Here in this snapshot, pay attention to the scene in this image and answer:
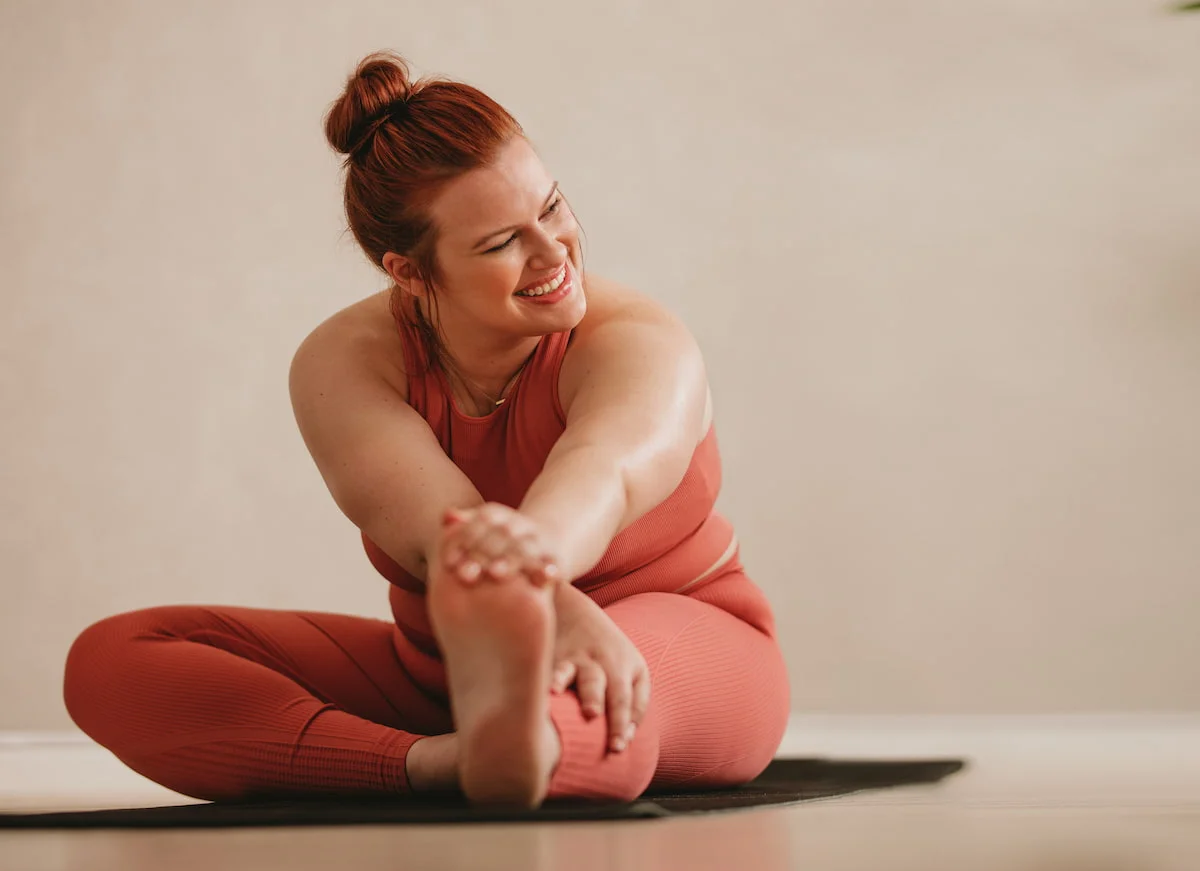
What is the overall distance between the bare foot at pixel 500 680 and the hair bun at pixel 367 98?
78cm

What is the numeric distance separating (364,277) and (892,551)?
1378 millimetres

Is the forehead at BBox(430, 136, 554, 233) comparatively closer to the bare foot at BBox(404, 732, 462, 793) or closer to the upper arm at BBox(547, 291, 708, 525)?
the upper arm at BBox(547, 291, 708, 525)

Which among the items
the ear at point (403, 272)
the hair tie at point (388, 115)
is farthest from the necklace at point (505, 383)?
the hair tie at point (388, 115)

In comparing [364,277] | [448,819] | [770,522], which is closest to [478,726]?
[448,819]

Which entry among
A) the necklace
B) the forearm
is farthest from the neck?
the forearm

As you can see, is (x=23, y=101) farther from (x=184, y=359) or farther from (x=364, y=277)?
(x=364, y=277)

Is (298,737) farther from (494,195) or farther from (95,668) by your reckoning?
(494,195)

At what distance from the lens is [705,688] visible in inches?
56.1

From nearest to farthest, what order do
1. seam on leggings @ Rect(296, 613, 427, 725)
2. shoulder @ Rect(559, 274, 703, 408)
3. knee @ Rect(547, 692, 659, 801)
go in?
knee @ Rect(547, 692, 659, 801), shoulder @ Rect(559, 274, 703, 408), seam on leggings @ Rect(296, 613, 427, 725)

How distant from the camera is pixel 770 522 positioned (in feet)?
9.41

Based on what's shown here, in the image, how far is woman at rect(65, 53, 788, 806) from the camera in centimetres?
123

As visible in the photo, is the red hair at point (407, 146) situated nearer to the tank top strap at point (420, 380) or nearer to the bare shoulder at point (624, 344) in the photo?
the tank top strap at point (420, 380)

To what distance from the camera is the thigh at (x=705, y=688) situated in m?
1.36

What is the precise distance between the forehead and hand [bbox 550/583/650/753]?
50cm
